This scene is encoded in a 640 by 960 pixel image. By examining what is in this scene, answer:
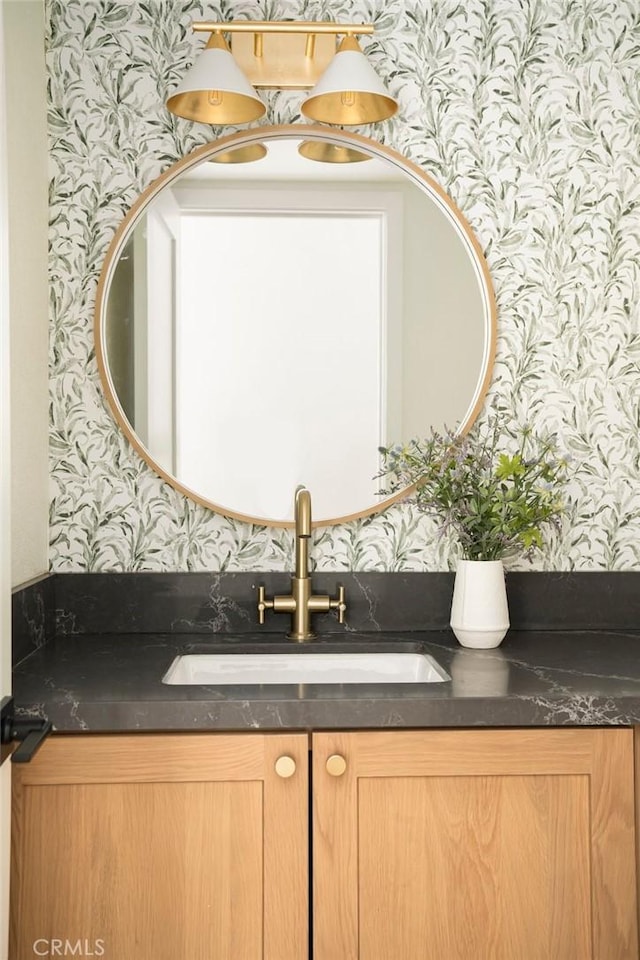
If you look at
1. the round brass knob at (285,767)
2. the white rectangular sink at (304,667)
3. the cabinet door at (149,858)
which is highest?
the white rectangular sink at (304,667)

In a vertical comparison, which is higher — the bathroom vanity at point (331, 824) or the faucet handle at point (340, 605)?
the faucet handle at point (340, 605)

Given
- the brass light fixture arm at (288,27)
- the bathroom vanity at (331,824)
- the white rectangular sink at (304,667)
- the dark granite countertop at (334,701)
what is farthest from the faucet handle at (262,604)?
the brass light fixture arm at (288,27)

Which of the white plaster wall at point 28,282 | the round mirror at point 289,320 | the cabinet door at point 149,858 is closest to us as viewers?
the cabinet door at point 149,858

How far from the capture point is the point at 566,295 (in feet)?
6.62

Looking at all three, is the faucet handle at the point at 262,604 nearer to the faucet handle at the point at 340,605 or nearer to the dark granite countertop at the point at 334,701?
the faucet handle at the point at 340,605

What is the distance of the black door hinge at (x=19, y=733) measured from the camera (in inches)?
42.1

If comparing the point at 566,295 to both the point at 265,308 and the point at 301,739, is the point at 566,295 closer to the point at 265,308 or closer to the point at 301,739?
the point at 265,308

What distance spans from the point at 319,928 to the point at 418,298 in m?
1.38

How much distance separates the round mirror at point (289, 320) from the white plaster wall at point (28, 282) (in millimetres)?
161

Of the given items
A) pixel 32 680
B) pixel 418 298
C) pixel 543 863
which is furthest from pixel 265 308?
pixel 543 863

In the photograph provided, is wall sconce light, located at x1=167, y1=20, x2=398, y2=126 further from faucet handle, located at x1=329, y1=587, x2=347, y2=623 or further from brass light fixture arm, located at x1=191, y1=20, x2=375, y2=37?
faucet handle, located at x1=329, y1=587, x2=347, y2=623

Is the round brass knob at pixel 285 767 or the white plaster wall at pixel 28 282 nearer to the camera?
the round brass knob at pixel 285 767

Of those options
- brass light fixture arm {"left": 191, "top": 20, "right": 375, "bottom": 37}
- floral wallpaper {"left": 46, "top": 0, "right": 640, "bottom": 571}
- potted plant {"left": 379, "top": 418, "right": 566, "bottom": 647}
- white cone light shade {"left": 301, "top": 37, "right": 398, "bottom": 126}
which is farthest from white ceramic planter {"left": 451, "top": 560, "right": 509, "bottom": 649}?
brass light fixture arm {"left": 191, "top": 20, "right": 375, "bottom": 37}

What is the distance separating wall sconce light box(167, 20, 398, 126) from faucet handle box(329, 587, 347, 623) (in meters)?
1.12
